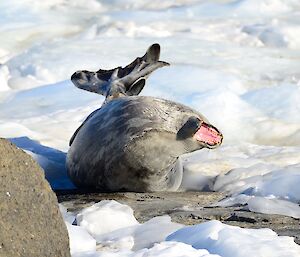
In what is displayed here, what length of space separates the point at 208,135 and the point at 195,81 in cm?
271

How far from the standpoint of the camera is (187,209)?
349 cm

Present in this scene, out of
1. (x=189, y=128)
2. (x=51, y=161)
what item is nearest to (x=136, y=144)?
(x=189, y=128)

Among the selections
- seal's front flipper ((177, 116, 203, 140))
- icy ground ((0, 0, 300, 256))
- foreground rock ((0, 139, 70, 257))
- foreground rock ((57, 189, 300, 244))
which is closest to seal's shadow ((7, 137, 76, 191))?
icy ground ((0, 0, 300, 256))

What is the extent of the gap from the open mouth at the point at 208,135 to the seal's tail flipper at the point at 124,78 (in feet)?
2.73

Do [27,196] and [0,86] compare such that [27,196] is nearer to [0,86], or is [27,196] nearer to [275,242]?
[275,242]

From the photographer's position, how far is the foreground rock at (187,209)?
316 centimetres

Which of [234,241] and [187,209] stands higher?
[234,241]

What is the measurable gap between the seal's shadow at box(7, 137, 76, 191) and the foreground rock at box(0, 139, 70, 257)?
193cm

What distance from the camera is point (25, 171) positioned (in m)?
2.23

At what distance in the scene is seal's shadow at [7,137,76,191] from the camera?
14.1 ft

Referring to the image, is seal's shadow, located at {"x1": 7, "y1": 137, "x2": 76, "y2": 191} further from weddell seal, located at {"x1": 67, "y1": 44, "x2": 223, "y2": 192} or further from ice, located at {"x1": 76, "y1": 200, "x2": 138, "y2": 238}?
ice, located at {"x1": 76, "y1": 200, "x2": 138, "y2": 238}

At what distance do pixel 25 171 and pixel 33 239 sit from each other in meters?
0.19

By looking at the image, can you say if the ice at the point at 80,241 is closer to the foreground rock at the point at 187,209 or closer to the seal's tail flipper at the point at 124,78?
the foreground rock at the point at 187,209

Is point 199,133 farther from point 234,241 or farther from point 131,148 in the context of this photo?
point 234,241
